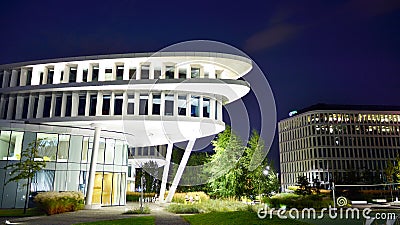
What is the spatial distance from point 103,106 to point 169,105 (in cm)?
677

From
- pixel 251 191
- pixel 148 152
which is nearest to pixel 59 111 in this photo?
pixel 251 191

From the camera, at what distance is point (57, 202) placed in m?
27.6

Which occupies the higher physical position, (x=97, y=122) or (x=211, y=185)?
(x=97, y=122)

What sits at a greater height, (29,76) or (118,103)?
(29,76)

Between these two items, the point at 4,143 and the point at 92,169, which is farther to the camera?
the point at 92,169

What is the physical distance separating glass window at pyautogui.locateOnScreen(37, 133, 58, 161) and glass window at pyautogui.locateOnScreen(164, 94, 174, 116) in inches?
435

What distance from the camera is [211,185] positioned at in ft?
150

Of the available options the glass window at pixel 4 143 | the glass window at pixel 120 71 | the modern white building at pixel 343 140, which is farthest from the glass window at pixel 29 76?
the modern white building at pixel 343 140

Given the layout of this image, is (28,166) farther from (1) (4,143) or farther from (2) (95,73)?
(2) (95,73)

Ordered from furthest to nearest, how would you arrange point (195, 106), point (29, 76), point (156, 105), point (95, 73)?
point (29, 76), point (95, 73), point (195, 106), point (156, 105)

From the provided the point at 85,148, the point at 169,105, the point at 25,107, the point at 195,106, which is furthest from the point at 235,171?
the point at 25,107

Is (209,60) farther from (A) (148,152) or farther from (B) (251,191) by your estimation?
(A) (148,152)

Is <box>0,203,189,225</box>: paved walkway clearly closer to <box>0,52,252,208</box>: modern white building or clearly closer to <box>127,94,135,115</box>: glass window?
<box>0,52,252,208</box>: modern white building

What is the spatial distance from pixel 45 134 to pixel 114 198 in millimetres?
10167
